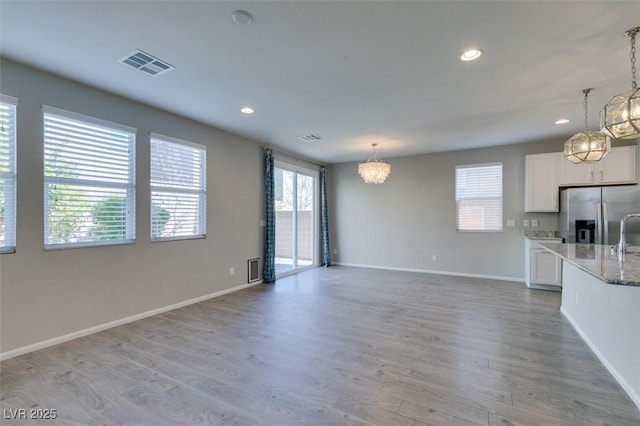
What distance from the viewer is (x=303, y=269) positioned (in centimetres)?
704

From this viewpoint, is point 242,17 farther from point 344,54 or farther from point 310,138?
point 310,138

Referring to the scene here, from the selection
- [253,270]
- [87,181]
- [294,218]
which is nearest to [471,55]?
[87,181]

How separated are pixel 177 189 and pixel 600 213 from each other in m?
6.46

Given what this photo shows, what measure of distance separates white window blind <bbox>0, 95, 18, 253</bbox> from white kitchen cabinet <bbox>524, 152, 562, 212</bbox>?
23.7 ft

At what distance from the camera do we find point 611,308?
2559 millimetres

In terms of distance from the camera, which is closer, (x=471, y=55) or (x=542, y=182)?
(x=471, y=55)

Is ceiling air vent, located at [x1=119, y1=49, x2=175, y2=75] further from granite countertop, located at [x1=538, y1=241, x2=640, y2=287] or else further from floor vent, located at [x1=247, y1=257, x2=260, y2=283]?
granite countertop, located at [x1=538, y1=241, x2=640, y2=287]

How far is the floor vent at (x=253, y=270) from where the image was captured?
5.52 meters

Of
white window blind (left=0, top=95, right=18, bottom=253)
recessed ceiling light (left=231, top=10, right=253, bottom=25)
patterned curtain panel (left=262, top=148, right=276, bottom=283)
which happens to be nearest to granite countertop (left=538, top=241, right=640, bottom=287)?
recessed ceiling light (left=231, top=10, right=253, bottom=25)

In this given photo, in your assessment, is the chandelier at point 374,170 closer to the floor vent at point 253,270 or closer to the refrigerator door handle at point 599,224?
the floor vent at point 253,270

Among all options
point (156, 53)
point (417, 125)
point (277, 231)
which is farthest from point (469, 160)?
point (156, 53)

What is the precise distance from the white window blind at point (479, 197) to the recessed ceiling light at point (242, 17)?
216 inches

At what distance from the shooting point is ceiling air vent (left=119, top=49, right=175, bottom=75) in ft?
8.70

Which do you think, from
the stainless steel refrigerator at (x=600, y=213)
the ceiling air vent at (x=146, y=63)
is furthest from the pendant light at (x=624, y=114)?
the ceiling air vent at (x=146, y=63)
